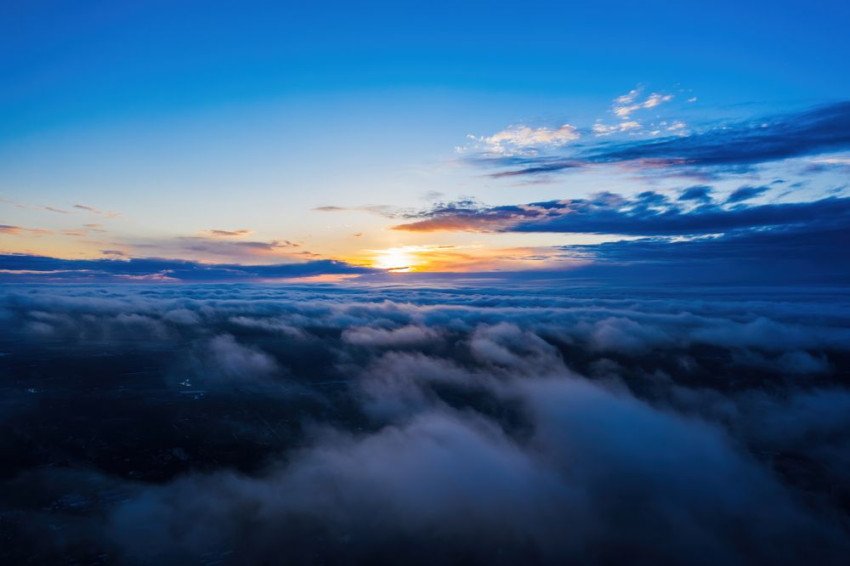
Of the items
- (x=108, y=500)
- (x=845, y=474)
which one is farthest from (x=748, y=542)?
(x=108, y=500)

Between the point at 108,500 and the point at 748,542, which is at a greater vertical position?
the point at 108,500

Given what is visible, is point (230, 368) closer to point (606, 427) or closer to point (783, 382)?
point (606, 427)

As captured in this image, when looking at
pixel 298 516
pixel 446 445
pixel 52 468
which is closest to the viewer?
pixel 298 516

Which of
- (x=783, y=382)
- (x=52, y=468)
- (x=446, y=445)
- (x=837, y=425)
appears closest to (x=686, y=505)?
(x=446, y=445)

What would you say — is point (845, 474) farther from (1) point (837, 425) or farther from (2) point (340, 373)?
(2) point (340, 373)

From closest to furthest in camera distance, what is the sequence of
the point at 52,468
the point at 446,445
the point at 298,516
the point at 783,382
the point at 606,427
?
the point at 298,516, the point at 52,468, the point at 446,445, the point at 606,427, the point at 783,382

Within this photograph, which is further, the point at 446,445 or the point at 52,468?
the point at 446,445

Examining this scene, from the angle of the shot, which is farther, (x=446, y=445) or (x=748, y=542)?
(x=446, y=445)

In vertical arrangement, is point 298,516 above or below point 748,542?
above

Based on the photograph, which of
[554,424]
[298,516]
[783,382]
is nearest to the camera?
[298,516]
